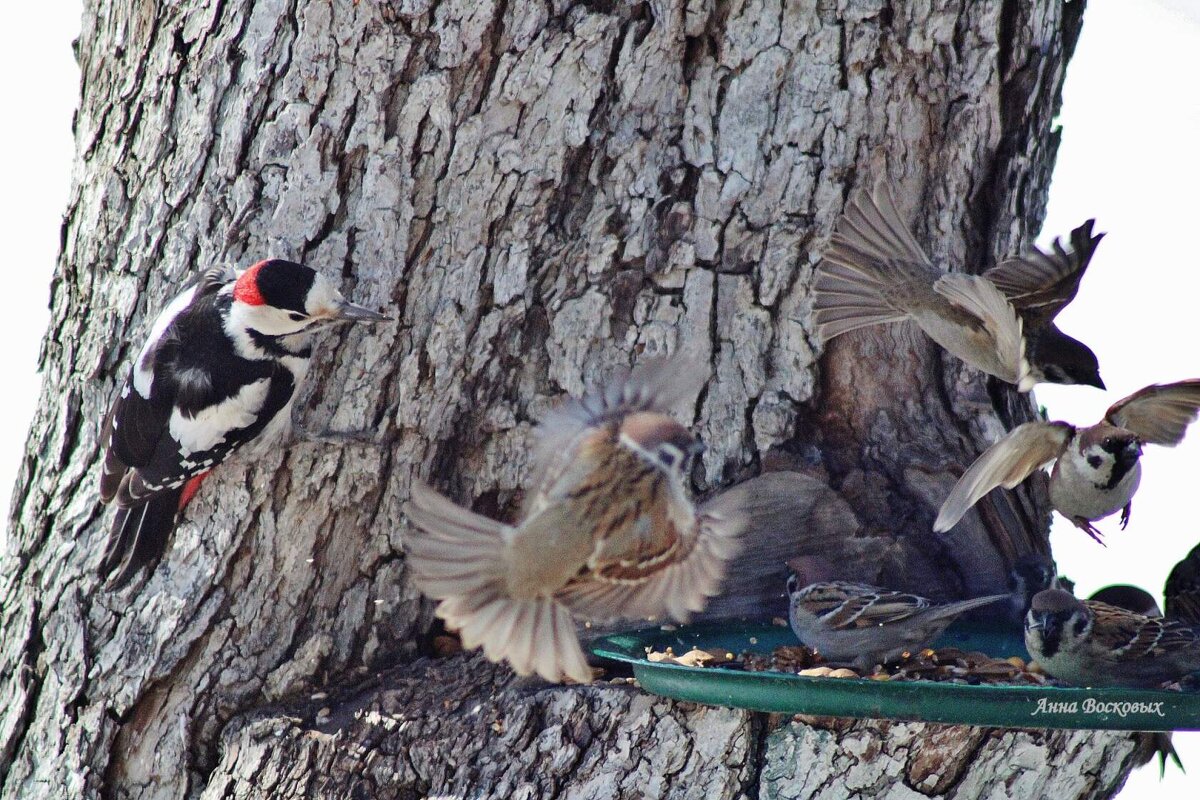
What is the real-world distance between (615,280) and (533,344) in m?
0.29

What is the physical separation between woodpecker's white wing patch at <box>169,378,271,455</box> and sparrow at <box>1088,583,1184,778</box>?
2.36 meters

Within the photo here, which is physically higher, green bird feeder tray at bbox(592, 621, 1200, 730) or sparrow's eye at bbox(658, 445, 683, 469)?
sparrow's eye at bbox(658, 445, 683, 469)

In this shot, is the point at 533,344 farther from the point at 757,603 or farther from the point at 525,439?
the point at 757,603

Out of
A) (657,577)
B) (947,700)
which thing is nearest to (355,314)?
(657,577)

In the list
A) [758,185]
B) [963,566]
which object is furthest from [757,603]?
[758,185]

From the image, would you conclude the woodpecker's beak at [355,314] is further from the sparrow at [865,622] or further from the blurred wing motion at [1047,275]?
the blurred wing motion at [1047,275]

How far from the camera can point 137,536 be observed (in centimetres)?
341

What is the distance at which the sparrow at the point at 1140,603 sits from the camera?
136 inches

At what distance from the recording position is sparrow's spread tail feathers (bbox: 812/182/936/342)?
3412 mm

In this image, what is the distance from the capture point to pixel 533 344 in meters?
3.51

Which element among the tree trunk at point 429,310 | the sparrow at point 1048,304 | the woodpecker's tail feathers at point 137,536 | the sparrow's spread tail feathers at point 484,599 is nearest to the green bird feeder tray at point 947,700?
the sparrow's spread tail feathers at point 484,599

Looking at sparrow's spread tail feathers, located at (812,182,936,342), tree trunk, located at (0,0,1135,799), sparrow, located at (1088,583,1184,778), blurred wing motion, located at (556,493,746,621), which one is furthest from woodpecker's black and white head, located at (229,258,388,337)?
sparrow, located at (1088,583,1184,778)

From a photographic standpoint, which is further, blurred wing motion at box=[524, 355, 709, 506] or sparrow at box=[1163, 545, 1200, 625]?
sparrow at box=[1163, 545, 1200, 625]

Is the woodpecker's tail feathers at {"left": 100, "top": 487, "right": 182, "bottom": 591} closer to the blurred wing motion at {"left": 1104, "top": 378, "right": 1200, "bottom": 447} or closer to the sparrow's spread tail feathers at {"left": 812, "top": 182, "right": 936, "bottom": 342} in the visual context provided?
the sparrow's spread tail feathers at {"left": 812, "top": 182, "right": 936, "bottom": 342}
